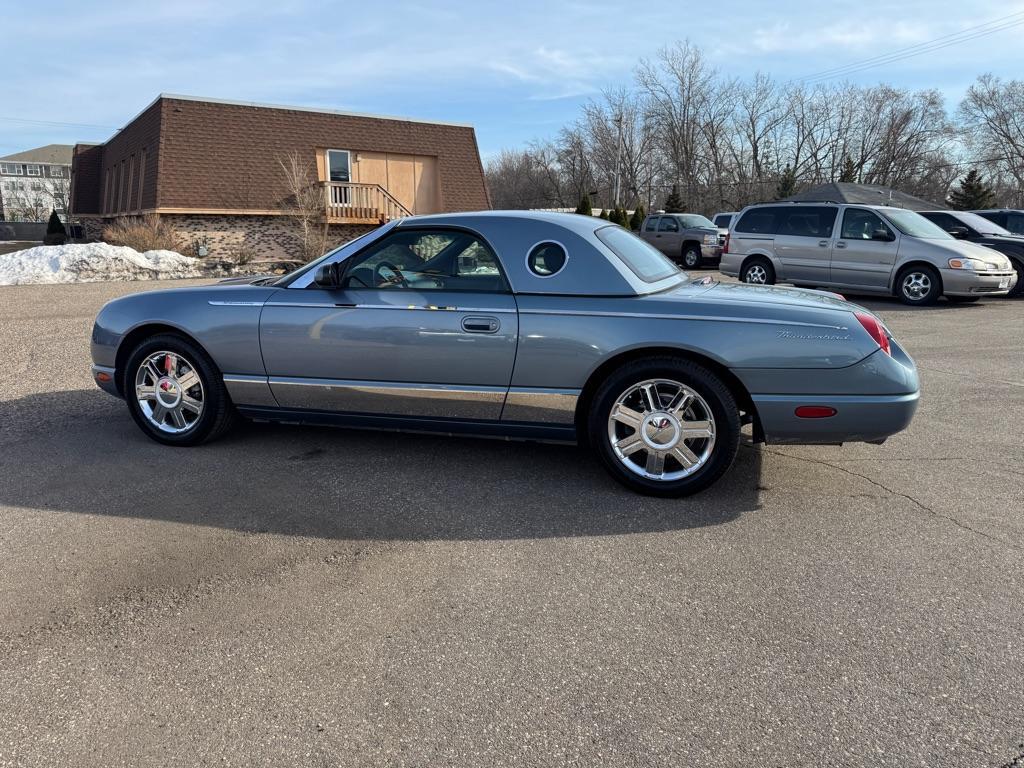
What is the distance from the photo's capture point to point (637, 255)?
466 cm

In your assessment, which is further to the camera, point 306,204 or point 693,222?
point 306,204

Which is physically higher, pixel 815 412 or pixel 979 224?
pixel 979 224

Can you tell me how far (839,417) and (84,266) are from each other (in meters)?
18.6

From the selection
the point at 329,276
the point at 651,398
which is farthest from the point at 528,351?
the point at 329,276

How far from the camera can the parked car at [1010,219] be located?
1764 cm

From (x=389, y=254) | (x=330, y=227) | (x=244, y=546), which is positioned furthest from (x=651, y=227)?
(x=244, y=546)

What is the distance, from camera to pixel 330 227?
81.1 feet

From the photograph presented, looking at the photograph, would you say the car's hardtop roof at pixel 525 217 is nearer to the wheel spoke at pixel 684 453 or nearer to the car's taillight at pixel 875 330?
the wheel spoke at pixel 684 453

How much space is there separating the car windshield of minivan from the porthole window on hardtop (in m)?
10.9

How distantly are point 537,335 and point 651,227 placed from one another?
21.0 metres

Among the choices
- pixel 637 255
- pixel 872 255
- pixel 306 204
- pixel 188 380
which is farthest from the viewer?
pixel 306 204

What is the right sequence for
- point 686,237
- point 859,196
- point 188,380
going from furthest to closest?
1. point 859,196
2. point 686,237
3. point 188,380

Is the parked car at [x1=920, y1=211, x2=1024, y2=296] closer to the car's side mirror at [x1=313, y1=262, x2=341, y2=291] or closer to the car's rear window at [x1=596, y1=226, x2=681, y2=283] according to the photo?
the car's rear window at [x1=596, y1=226, x2=681, y2=283]

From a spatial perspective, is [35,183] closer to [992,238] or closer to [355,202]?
[355,202]
